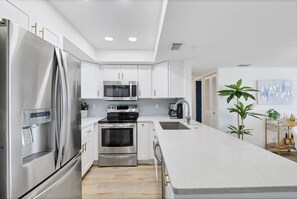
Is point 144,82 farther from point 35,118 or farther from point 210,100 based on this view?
point 35,118

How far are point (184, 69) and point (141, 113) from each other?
1.49 m

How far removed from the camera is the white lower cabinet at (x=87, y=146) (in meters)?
2.70

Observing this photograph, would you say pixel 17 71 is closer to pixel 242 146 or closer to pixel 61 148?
pixel 61 148

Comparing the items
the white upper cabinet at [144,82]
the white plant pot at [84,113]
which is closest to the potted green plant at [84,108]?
Result: the white plant pot at [84,113]

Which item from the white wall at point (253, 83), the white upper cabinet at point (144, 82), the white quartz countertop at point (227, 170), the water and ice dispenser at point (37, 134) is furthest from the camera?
the white wall at point (253, 83)

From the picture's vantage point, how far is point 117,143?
3.28 metres

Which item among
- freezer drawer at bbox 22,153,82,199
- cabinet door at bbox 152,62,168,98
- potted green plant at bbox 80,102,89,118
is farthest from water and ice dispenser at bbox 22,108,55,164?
potted green plant at bbox 80,102,89,118

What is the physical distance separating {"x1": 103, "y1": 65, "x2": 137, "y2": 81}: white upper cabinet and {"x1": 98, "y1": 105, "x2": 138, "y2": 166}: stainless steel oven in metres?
1.01

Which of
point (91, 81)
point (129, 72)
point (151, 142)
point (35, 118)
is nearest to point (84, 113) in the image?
point (91, 81)

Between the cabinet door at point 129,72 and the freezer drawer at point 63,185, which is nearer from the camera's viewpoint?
the freezer drawer at point 63,185

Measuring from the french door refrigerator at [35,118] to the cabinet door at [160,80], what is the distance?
231 centimetres

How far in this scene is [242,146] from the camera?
137 centimetres

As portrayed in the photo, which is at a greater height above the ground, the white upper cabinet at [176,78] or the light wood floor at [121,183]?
the white upper cabinet at [176,78]

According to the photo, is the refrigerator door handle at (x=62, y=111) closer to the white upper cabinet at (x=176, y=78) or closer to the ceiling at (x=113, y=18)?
the ceiling at (x=113, y=18)
